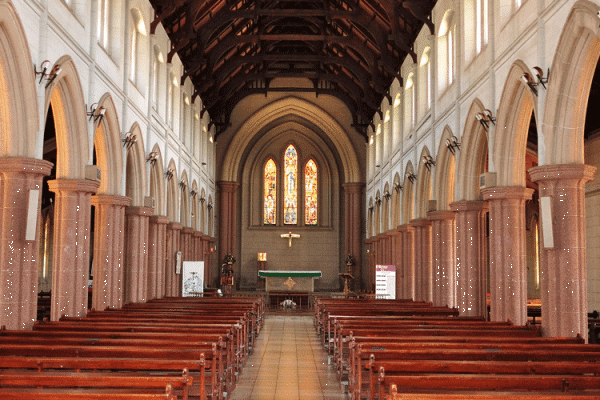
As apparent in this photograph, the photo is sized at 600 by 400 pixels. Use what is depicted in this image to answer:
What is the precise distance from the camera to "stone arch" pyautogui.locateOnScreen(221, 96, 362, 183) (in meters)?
33.8

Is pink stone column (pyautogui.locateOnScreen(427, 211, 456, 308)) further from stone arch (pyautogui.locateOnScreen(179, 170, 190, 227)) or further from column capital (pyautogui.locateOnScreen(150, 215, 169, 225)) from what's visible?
stone arch (pyautogui.locateOnScreen(179, 170, 190, 227))

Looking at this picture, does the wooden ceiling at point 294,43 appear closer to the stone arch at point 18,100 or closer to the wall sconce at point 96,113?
the wall sconce at point 96,113

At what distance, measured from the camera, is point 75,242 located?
13.1 m

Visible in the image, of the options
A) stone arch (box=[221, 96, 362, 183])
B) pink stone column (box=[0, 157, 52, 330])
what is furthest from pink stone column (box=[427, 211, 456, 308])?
stone arch (box=[221, 96, 362, 183])

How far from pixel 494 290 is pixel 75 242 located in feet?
27.4

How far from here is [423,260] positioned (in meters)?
21.0

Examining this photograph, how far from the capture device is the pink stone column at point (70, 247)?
12875 mm

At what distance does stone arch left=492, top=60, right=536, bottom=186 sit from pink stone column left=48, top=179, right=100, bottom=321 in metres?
8.05

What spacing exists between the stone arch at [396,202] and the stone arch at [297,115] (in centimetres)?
841

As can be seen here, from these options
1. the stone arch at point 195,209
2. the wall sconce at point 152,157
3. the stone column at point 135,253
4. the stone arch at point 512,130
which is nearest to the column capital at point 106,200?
the stone column at point 135,253

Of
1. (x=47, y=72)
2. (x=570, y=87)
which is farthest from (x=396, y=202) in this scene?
(x=47, y=72)

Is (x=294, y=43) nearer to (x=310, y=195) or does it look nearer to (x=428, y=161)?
(x=310, y=195)

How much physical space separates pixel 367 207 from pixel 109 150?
64.1 ft

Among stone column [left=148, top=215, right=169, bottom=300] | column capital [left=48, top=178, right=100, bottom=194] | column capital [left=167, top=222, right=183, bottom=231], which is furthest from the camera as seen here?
column capital [left=167, top=222, right=183, bottom=231]
